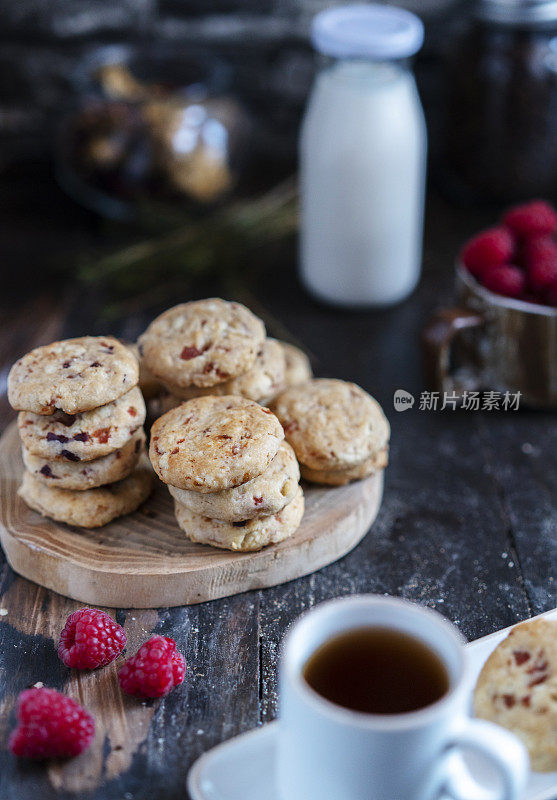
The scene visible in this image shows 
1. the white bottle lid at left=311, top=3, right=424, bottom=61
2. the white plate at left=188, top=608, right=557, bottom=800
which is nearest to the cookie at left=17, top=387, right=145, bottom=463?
the white plate at left=188, top=608, right=557, bottom=800

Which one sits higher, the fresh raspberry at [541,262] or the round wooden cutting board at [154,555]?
the fresh raspberry at [541,262]

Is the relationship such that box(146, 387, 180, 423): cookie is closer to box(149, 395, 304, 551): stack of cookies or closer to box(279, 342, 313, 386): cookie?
box(149, 395, 304, 551): stack of cookies

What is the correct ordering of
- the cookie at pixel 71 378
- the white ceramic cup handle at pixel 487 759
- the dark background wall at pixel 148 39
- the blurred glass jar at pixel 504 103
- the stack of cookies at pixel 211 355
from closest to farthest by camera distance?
the white ceramic cup handle at pixel 487 759
the cookie at pixel 71 378
the stack of cookies at pixel 211 355
the blurred glass jar at pixel 504 103
the dark background wall at pixel 148 39

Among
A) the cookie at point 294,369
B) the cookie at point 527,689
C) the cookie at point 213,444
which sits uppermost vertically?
the cookie at point 213,444

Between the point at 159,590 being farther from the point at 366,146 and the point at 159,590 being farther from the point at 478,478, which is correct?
the point at 366,146

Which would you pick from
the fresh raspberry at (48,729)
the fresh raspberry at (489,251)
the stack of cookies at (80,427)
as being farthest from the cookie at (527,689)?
the fresh raspberry at (489,251)

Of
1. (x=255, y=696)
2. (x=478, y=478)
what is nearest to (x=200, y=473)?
(x=255, y=696)

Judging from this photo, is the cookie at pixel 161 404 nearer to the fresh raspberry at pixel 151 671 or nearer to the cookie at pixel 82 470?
the cookie at pixel 82 470
